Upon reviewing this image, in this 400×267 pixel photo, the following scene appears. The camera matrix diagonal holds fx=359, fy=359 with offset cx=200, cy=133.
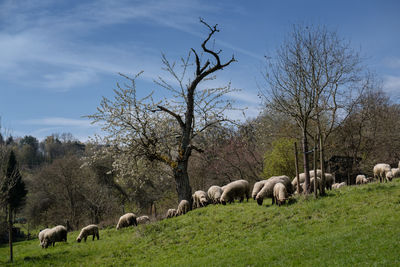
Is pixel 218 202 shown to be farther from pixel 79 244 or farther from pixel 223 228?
pixel 79 244

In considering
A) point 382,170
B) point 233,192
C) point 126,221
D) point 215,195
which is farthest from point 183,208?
point 382,170

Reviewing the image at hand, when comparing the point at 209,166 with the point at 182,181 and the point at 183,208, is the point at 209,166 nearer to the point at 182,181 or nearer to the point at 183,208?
the point at 182,181

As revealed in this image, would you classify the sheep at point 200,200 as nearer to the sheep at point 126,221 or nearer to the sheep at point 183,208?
the sheep at point 183,208

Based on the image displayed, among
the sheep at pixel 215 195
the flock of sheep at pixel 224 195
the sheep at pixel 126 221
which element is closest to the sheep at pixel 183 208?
the flock of sheep at pixel 224 195

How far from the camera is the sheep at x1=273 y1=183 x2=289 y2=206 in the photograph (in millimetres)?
17656

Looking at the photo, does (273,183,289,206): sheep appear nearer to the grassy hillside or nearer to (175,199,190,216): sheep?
the grassy hillside

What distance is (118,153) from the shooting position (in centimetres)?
2653

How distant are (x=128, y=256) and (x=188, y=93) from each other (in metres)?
11.7

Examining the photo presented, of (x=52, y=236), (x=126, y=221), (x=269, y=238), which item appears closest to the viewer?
(x=269, y=238)

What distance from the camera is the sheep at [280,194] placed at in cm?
1766

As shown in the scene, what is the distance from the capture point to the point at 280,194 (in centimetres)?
1788

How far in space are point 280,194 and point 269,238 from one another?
383 centimetres

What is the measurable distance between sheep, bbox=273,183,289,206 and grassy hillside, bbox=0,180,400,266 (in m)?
0.54

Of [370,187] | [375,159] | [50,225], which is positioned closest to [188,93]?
[370,187]
